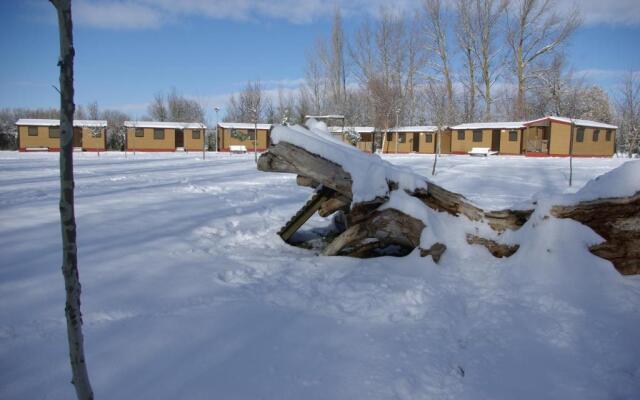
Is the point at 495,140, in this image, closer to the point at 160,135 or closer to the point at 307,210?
the point at 160,135

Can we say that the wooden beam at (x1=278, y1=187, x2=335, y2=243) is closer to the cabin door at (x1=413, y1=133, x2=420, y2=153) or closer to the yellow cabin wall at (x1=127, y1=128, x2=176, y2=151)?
the cabin door at (x1=413, y1=133, x2=420, y2=153)

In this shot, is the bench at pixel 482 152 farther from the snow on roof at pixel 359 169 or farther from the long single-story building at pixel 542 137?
the snow on roof at pixel 359 169

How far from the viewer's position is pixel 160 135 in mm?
38344

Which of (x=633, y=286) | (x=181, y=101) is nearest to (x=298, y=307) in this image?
(x=633, y=286)

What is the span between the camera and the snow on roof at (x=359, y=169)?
14.2ft

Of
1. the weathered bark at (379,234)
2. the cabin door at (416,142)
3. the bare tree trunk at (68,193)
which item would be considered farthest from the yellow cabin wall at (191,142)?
the bare tree trunk at (68,193)

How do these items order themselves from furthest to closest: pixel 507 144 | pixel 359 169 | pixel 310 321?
pixel 507 144 → pixel 359 169 → pixel 310 321

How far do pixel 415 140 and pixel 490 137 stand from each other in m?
7.93

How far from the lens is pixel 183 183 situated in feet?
35.2

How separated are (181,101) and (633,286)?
59038 millimetres

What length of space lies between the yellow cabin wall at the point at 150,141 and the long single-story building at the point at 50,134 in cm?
236

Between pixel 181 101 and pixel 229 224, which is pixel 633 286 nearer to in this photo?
pixel 229 224

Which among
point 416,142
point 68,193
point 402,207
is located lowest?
point 402,207

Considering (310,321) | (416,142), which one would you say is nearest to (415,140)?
(416,142)
